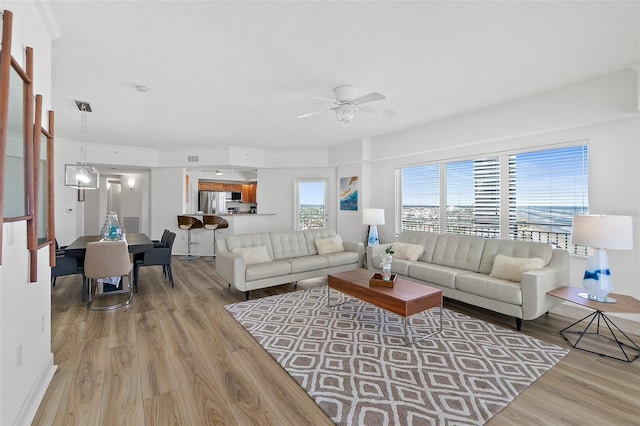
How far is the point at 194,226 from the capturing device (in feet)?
23.2

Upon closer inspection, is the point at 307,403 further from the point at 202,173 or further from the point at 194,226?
the point at 202,173

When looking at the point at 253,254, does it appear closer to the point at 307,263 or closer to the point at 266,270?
the point at 266,270

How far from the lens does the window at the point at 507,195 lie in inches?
150

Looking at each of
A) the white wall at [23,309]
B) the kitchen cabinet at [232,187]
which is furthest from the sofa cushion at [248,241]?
the kitchen cabinet at [232,187]

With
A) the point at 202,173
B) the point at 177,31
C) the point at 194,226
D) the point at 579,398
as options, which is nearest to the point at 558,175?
the point at 579,398

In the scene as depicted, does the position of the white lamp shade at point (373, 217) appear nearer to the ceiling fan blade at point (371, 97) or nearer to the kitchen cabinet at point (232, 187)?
the ceiling fan blade at point (371, 97)

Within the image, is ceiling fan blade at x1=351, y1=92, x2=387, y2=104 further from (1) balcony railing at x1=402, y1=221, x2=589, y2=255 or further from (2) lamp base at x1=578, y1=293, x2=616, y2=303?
(1) balcony railing at x1=402, y1=221, x2=589, y2=255

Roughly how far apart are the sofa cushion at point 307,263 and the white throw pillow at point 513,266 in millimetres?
2395

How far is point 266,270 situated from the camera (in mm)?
4195

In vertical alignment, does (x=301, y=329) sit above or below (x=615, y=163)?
below

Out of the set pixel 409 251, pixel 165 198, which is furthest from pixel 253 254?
pixel 165 198

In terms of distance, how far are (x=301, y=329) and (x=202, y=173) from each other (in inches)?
299

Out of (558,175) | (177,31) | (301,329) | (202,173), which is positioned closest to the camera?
(177,31)

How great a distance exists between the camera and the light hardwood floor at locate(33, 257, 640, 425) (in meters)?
1.87
